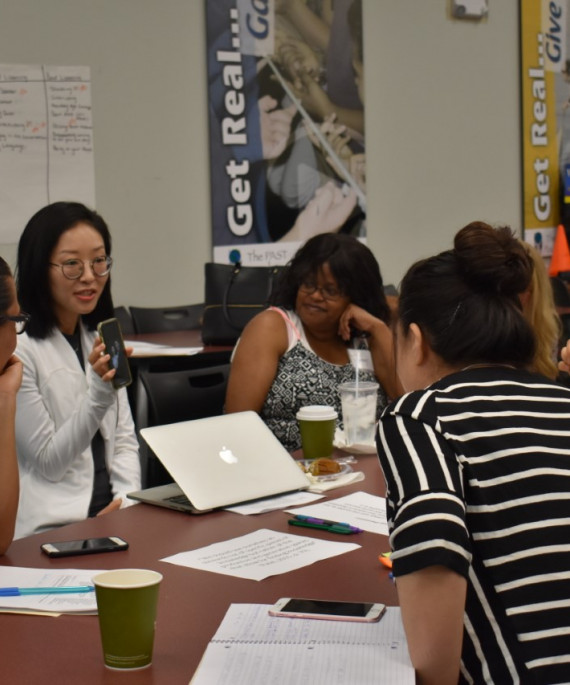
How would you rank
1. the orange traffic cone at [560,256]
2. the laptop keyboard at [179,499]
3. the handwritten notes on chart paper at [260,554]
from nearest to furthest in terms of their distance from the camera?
the handwritten notes on chart paper at [260,554] → the laptop keyboard at [179,499] → the orange traffic cone at [560,256]

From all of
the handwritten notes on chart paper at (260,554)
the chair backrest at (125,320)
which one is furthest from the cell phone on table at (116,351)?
the chair backrest at (125,320)

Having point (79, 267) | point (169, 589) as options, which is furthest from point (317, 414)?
point (169, 589)

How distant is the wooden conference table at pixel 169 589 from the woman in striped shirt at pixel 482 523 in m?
0.28

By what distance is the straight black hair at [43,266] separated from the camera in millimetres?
2500

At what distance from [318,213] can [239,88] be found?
91 cm

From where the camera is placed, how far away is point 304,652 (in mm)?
1186

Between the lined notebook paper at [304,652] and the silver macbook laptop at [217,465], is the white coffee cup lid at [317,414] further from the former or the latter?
the lined notebook paper at [304,652]

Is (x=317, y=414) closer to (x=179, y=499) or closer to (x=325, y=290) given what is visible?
(x=179, y=499)

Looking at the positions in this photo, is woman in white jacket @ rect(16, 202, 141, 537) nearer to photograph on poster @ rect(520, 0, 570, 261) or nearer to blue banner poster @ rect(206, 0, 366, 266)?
blue banner poster @ rect(206, 0, 366, 266)

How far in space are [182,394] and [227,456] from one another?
2.65 feet

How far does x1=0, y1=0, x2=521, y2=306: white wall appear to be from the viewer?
17.5 ft

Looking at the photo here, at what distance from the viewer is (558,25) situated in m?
6.94

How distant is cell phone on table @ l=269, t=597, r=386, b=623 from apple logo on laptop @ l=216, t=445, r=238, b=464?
27.1 inches

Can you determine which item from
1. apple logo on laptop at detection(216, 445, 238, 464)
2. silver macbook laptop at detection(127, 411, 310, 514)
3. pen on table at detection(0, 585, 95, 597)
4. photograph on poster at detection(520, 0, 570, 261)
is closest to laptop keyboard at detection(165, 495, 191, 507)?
silver macbook laptop at detection(127, 411, 310, 514)
